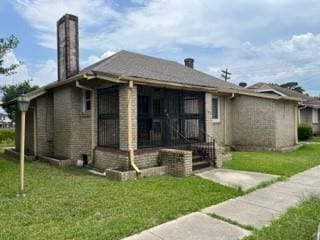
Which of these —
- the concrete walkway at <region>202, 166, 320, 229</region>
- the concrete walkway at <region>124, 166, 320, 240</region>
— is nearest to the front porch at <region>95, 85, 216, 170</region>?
the concrete walkway at <region>202, 166, 320, 229</region>

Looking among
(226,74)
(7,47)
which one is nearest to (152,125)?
(7,47)

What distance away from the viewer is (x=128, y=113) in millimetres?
9547

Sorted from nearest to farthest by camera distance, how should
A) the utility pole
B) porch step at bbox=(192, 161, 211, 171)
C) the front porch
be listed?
the front porch
porch step at bbox=(192, 161, 211, 171)
the utility pole

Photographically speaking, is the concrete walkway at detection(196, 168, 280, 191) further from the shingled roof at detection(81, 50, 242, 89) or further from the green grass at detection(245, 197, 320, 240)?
the shingled roof at detection(81, 50, 242, 89)

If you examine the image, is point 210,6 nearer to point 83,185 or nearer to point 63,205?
point 83,185

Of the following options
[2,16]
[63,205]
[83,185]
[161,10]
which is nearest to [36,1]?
[2,16]

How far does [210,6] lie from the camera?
12.0 meters

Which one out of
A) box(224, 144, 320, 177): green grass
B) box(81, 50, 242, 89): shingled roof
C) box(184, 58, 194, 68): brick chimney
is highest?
box(184, 58, 194, 68): brick chimney

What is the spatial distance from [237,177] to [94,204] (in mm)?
4396

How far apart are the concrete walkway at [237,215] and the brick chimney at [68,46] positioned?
28.4 feet

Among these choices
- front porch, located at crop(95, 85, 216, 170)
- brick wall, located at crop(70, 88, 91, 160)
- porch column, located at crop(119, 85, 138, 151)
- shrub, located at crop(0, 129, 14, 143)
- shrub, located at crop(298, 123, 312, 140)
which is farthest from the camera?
shrub, located at crop(0, 129, 14, 143)

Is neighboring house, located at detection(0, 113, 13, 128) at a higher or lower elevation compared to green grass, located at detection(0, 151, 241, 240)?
higher

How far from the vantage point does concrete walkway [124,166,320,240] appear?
472cm

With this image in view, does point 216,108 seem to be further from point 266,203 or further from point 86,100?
point 266,203
